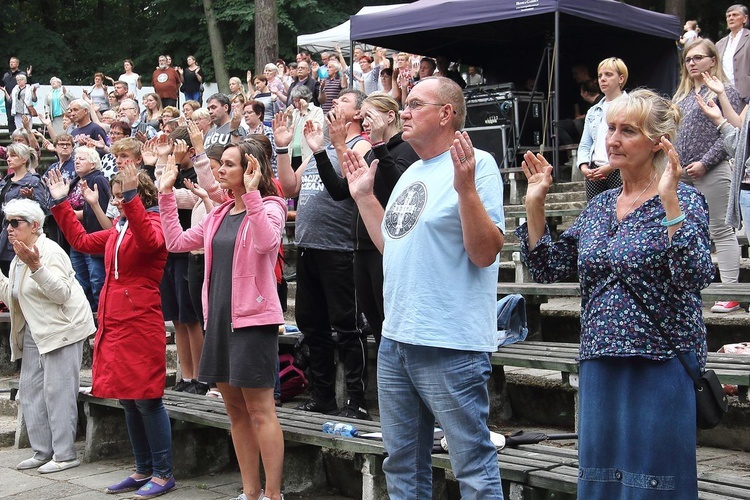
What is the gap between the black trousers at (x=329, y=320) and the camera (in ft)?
20.0

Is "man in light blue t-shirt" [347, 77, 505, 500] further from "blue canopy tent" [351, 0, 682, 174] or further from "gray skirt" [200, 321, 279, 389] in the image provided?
"blue canopy tent" [351, 0, 682, 174]

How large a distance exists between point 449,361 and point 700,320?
34.8 inches


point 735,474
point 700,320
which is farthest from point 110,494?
point 700,320

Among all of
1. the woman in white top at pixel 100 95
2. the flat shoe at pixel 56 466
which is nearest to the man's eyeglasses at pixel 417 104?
the flat shoe at pixel 56 466

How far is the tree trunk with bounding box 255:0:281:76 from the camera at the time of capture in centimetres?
2252

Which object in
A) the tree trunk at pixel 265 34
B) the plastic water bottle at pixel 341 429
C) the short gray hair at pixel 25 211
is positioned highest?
the tree trunk at pixel 265 34

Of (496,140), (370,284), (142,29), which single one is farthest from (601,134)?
(142,29)

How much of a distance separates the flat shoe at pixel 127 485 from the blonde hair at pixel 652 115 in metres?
3.88

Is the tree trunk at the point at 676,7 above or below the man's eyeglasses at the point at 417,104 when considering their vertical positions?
above

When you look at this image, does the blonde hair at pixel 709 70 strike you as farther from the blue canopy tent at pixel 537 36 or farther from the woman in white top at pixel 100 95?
the woman in white top at pixel 100 95

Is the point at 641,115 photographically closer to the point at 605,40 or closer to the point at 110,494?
the point at 110,494

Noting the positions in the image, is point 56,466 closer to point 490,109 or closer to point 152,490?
point 152,490

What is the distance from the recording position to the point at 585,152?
307 inches

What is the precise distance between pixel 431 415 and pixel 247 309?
5.03 ft
